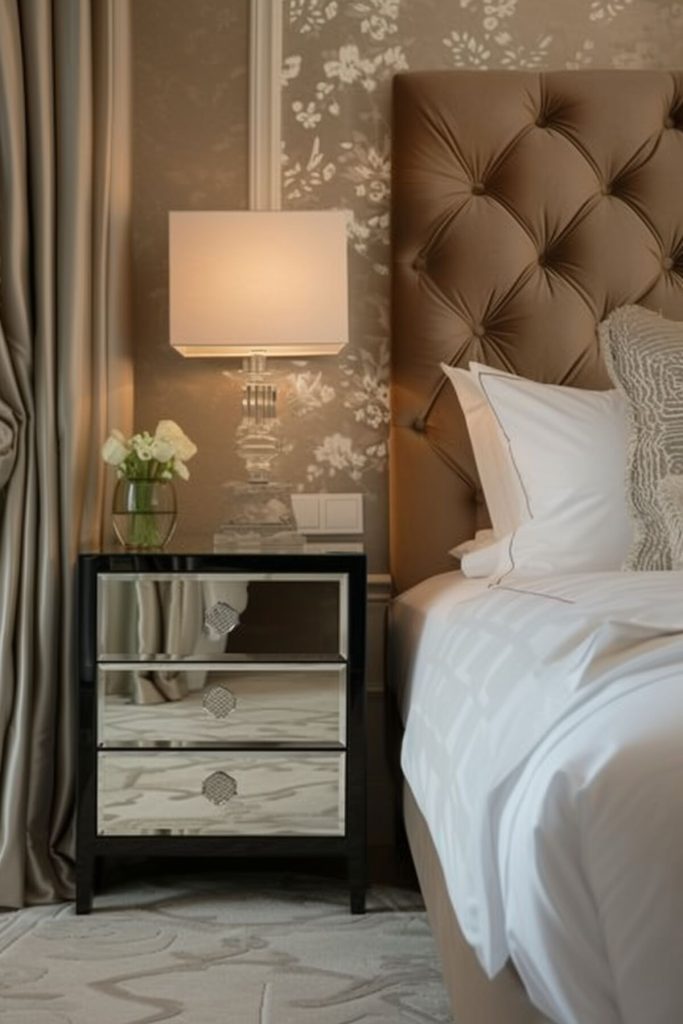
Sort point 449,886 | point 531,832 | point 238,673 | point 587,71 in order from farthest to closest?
point 587,71
point 238,673
point 449,886
point 531,832

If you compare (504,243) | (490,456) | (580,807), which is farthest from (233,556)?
(580,807)

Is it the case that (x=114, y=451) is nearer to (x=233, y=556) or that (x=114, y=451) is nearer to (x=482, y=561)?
(x=233, y=556)

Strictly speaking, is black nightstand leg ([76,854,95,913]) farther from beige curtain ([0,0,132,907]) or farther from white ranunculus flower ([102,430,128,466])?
white ranunculus flower ([102,430,128,466])

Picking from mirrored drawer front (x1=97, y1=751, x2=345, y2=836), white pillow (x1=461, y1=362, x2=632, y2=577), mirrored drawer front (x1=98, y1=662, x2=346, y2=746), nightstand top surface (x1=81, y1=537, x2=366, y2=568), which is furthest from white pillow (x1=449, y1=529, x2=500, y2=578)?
mirrored drawer front (x1=97, y1=751, x2=345, y2=836)

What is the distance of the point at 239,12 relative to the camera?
110 inches

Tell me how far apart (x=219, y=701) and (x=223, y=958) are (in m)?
0.46

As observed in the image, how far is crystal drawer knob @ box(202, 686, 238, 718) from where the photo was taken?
2230mm

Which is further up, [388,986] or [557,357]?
[557,357]

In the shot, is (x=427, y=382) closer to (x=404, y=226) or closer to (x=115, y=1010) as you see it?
Answer: (x=404, y=226)

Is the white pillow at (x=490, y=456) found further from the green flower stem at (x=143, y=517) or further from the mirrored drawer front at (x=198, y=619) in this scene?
the green flower stem at (x=143, y=517)

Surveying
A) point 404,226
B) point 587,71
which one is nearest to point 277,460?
point 404,226

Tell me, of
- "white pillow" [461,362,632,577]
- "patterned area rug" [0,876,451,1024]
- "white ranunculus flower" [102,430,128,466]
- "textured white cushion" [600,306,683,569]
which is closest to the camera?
"patterned area rug" [0,876,451,1024]

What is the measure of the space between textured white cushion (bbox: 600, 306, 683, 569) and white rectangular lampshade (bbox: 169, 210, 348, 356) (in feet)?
1.86

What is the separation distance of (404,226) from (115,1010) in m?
1.71
